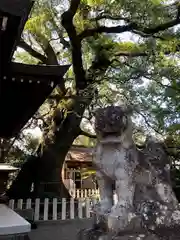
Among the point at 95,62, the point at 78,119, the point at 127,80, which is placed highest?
the point at 95,62

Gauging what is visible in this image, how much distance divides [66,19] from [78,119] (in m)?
3.10

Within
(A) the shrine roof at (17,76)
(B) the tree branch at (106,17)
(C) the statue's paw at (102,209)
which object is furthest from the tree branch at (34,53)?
(C) the statue's paw at (102,209)

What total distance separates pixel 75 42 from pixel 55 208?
4.78 m

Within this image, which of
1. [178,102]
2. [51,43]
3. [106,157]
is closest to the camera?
[106,157]

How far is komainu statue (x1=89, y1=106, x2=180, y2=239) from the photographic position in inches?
105

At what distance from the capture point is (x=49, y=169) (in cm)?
923

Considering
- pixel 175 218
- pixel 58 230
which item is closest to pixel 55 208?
pixel 58 230

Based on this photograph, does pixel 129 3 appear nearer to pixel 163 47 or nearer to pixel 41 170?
pixel 163 47

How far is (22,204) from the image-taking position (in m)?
6.91

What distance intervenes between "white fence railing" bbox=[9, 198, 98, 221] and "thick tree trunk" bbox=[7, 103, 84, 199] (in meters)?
1.65

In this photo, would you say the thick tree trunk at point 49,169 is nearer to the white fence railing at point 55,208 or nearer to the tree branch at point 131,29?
the white fence railing at point 55,208

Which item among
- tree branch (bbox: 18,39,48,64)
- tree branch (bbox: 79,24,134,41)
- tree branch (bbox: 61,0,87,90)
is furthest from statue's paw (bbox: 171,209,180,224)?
tree branch (bbox: 18,39,48,64)

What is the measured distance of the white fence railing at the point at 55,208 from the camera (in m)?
6.82

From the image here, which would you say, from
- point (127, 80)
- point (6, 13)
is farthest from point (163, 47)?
point (6, 13)
